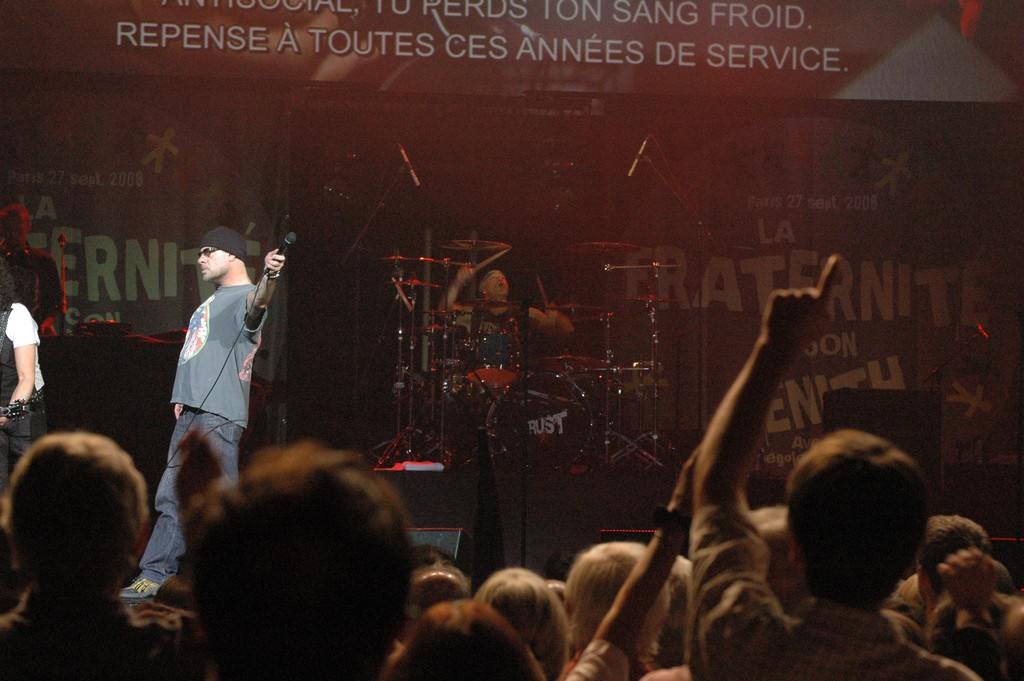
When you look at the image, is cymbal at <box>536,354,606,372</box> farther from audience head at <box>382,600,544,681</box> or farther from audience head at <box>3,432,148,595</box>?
audience head at <box>382,600,544,681</box>

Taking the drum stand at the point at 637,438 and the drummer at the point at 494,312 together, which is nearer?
the drum stand at the point at 637,438

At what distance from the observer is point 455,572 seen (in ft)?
9.84

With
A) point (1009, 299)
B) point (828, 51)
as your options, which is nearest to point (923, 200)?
point (1009, 299)

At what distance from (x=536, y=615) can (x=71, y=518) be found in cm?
98

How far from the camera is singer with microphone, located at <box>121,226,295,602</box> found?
5457 millimetres

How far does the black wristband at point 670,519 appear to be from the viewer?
149 centimetres

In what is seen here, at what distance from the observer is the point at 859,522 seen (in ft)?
4.22

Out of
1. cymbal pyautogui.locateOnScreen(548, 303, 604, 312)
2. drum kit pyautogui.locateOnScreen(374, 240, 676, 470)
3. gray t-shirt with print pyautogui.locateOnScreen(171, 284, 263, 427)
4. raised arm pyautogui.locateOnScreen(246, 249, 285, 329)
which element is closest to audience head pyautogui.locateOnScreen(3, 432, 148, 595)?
raised arm pyautogui.locateOnScreen(246, 249, 285, 329)

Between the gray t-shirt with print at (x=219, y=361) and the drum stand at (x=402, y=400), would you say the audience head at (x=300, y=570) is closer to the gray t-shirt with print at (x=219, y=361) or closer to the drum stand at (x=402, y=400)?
the gray t-shirt with print at (x=219, y=361)

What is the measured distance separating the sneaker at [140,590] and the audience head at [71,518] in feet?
13.3

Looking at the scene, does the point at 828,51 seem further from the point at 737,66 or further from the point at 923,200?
the point at 923,200

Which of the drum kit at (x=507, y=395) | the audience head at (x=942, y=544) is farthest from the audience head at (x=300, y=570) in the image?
the drum kit at (x=507, y=395)

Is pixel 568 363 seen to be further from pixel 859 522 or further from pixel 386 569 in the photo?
pixel 386 569

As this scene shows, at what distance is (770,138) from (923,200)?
4.74 ft
